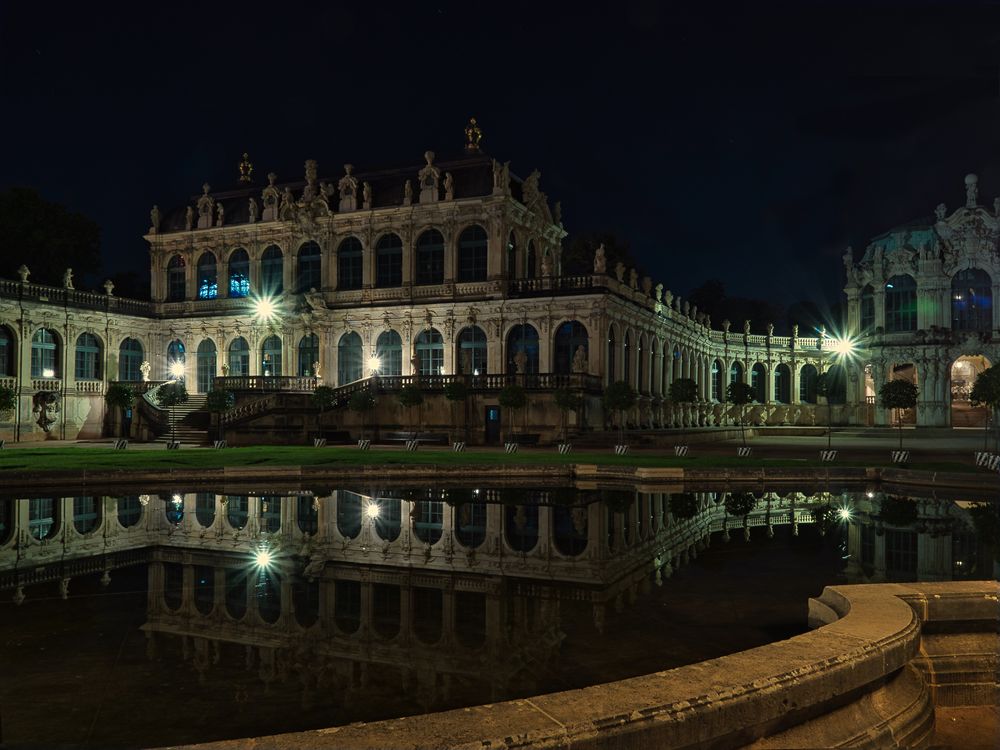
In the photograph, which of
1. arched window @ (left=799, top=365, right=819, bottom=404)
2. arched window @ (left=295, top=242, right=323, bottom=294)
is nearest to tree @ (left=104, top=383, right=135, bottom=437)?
arched window @ (left=295, top=242, right=323, bottom=294)

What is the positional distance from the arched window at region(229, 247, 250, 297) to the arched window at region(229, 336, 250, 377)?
353 cm

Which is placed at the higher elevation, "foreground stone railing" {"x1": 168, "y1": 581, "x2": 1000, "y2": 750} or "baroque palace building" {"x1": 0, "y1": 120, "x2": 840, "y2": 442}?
"baroque palace building" {"x1": 0, "y1": 120, "x2": 840, "y2": 442}

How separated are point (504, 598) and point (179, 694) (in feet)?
15.9

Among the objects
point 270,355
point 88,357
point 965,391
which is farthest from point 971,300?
point 88,357

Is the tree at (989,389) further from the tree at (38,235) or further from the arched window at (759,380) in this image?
the tree at (38,235)

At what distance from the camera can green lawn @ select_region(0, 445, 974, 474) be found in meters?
28.8

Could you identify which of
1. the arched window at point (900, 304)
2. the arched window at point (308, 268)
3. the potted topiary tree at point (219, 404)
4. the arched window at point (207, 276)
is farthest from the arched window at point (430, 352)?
the arched window at point (900, 304)

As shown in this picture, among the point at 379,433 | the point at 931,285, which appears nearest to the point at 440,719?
the point at 379,433

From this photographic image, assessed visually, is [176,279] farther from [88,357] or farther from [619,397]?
[619,397]

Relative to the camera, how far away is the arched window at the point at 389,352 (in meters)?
55.9

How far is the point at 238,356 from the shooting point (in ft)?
201

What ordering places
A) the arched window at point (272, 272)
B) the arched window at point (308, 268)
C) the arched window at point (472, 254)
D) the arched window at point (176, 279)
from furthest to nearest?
the arched window at point (176, 279) < the arched window at point (272, 272) < the arched window at point (308, 268) < the arched window at point (472, 254)

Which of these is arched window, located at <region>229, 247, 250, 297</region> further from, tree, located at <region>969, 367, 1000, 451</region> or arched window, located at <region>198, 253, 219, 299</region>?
tree, located at <region>969, 367, 1000, 451</region>

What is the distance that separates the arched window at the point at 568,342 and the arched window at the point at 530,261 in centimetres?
745
